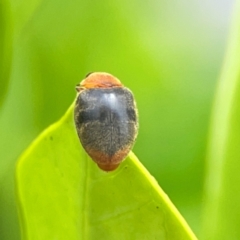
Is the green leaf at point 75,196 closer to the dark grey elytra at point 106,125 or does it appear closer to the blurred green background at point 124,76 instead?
the dark grey elytra at point 106,125

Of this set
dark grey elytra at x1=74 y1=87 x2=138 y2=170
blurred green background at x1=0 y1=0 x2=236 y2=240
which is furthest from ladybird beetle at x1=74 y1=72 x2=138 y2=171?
blurred green background at x1=0 y1=0 x2=236 y2=240

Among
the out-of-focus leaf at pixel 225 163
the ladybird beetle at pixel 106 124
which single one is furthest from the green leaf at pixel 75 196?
the out-of-focus leaf at pixel 225 163

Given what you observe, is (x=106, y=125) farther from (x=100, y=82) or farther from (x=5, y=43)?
(x=5, y=43)

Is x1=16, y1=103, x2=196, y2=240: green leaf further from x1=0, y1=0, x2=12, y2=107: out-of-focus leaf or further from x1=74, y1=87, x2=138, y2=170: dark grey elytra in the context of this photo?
x1=0, y1=0, x2=12, y2=107: out-of-focus leaf

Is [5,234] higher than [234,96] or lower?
lower

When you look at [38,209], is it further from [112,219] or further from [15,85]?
[15,85]

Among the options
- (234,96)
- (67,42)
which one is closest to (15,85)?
(67,42)
